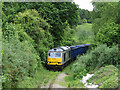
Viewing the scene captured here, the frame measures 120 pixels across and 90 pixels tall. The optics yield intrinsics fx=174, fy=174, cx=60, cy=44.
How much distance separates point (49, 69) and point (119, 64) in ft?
27.1

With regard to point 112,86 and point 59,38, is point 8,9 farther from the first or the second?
point 112,86

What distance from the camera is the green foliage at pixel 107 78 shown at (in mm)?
9734

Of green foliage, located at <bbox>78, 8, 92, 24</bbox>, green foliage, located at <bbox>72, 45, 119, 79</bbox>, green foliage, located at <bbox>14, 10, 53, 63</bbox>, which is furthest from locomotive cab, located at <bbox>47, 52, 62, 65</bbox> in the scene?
green foliage, located at <bbox>78, 8, 92, 24</bbox>

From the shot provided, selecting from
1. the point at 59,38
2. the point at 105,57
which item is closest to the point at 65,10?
the point at 59,38

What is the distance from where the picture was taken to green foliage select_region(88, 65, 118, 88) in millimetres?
9734

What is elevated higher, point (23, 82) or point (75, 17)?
point (75, 17)

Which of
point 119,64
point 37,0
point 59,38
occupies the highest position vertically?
point 37,0

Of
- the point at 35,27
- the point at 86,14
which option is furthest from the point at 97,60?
the point at 86,14

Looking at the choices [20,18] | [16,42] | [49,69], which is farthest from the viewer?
[49,69]

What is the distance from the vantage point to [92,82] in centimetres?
1146

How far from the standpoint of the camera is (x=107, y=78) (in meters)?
10.9

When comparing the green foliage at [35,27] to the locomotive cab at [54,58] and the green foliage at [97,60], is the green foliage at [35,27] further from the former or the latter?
the green foliage at [97,60]

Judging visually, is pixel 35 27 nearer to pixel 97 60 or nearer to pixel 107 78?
pixel 97 60

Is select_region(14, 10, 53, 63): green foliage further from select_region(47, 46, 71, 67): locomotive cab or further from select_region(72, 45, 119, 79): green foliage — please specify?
select_region(72, 45, 119, 79): green foliage
